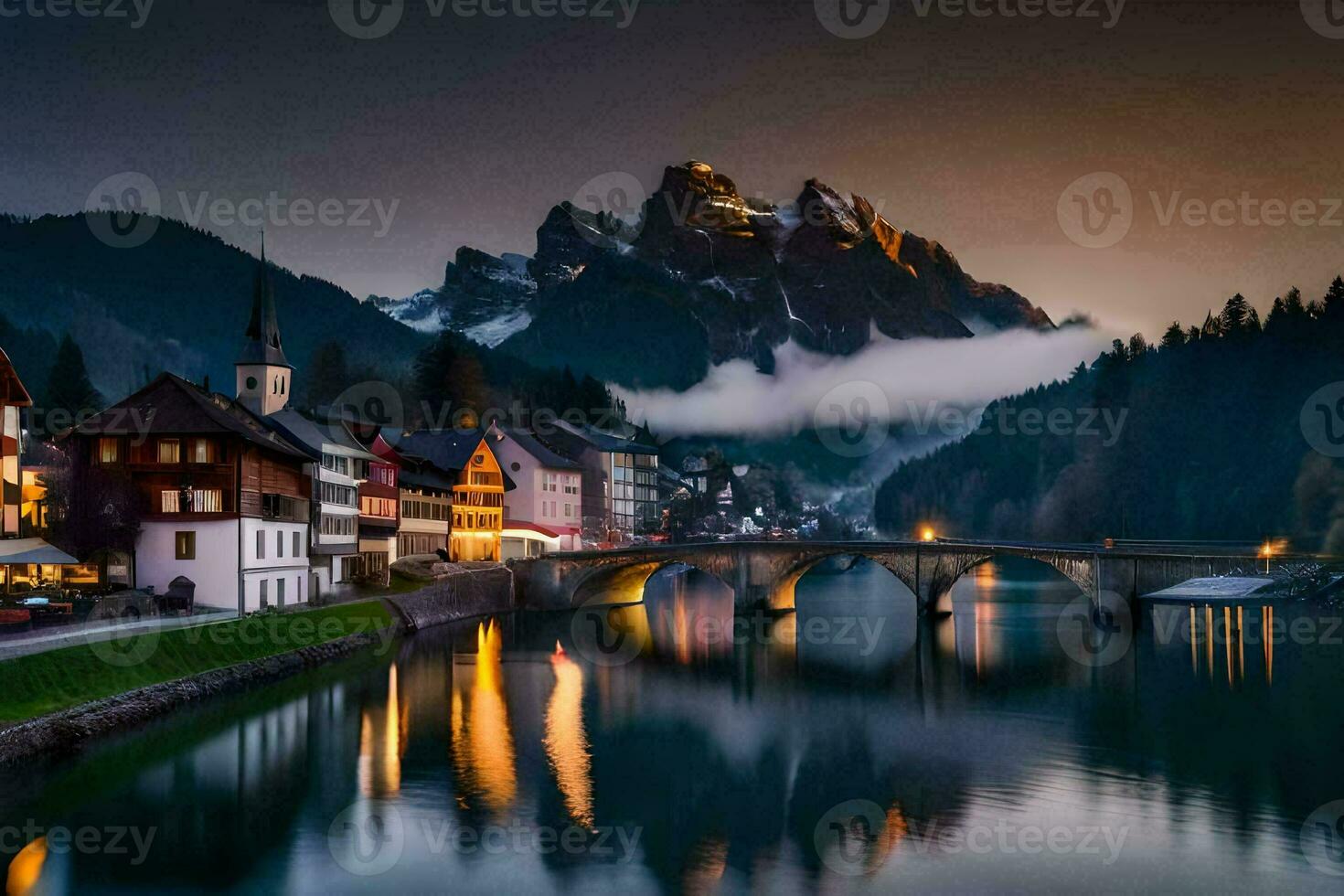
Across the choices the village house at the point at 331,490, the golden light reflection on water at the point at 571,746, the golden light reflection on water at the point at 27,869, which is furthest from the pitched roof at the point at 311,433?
the golden light reflection on water at the point at 27,869

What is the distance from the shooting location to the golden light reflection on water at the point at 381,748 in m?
44.9

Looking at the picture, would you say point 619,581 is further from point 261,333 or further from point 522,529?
point 261,333

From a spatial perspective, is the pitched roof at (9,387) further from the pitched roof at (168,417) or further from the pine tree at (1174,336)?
the pine tree at (1174,336)

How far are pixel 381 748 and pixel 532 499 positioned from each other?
77988mm

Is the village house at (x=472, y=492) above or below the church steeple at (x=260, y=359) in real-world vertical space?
below

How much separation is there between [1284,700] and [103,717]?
170 feet

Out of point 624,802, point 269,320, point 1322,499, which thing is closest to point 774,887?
point 624,802

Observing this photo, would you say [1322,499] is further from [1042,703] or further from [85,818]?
[85,818]

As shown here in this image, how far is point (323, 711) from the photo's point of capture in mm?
56531

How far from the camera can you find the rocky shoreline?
4266cm

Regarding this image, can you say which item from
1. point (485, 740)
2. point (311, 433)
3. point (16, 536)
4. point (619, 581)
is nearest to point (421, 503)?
point (619, 581)

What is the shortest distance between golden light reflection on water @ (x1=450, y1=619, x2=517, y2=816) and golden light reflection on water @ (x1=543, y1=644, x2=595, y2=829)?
175 cm

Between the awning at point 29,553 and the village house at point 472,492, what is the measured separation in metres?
53.6

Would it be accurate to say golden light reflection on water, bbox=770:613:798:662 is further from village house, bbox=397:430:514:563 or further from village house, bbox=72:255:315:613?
village house, bbox=72:255:315:613
